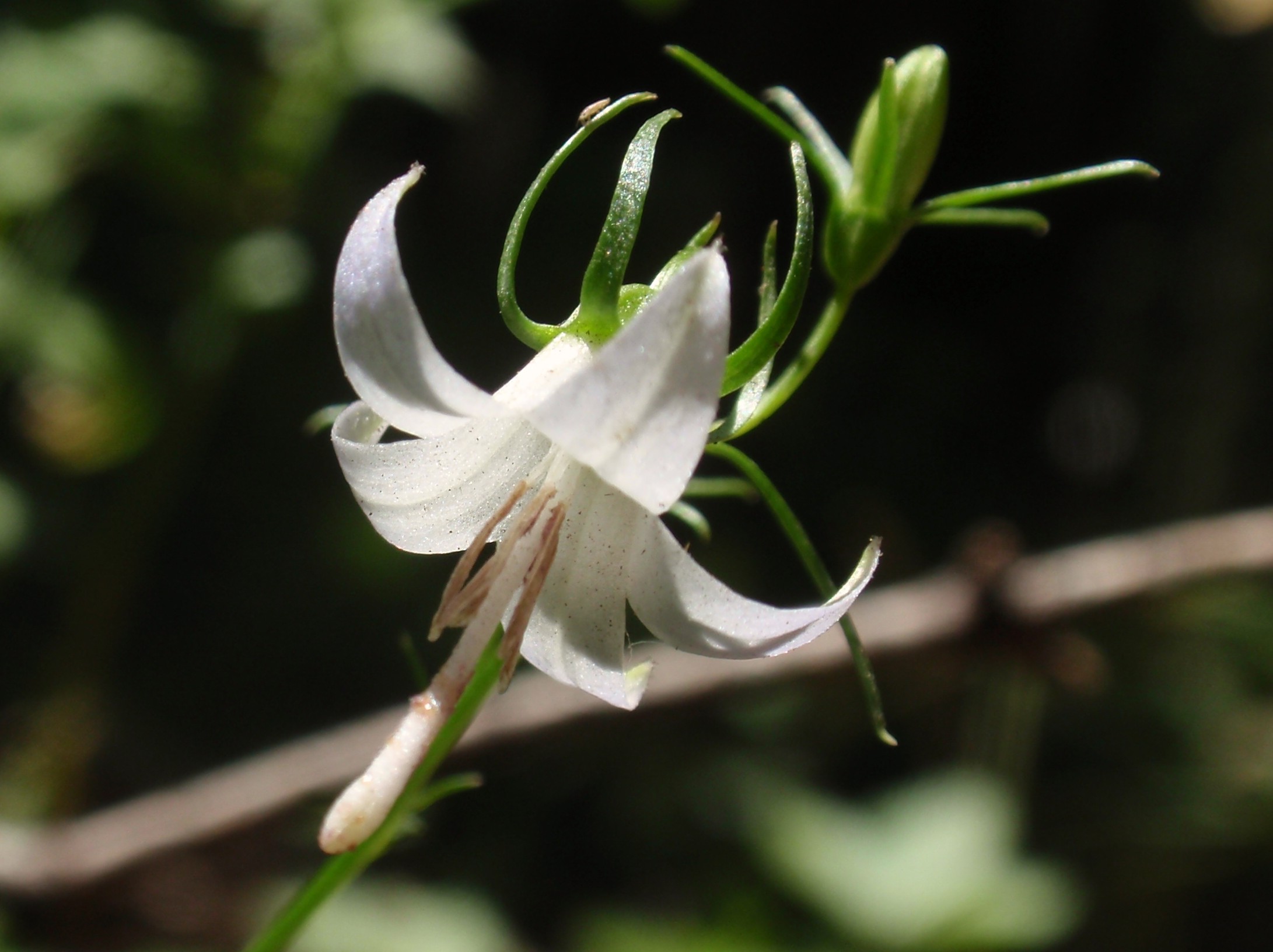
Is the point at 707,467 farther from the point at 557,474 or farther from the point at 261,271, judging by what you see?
the point at 557,474

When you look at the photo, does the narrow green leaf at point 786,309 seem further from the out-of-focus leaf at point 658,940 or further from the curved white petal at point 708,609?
the out-of-focus leaf at point 658,940

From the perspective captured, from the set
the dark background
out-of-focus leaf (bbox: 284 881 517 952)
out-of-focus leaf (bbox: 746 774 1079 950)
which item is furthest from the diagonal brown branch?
out-of-focus leaf (bbox: 746 774 1079 950)

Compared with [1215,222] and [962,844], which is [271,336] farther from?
[1215,222]

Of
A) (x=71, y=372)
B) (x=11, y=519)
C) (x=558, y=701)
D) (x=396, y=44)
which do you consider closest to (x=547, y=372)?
(x=558, y=701)

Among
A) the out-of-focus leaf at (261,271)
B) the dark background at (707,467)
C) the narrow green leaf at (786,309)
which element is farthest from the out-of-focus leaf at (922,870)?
the narrow green leaf at (786,309)

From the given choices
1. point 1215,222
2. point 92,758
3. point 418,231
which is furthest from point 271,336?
point 1215,222

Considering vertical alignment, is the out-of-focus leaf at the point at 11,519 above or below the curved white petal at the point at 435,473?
below
